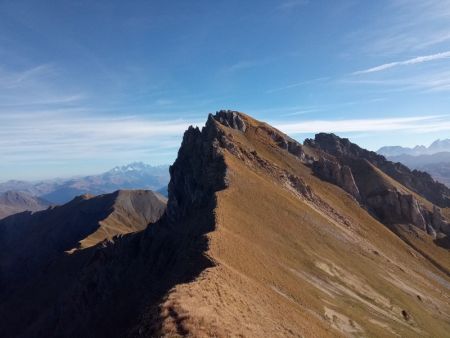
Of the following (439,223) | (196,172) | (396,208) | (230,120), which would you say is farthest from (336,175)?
(196,172)

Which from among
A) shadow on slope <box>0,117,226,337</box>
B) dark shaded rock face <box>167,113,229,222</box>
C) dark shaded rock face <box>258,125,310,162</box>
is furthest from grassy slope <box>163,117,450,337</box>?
dark shaded rock face <box>258,125,310,162</box>

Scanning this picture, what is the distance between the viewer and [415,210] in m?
186

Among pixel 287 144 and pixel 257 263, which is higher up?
pixel 287 144

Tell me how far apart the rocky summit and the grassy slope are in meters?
0.28

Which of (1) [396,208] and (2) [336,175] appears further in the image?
(1) [396,208]

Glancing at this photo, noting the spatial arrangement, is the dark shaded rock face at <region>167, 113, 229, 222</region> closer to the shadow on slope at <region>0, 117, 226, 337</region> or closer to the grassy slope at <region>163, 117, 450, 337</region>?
the shadow on slope at <region>0, 117, 226, 337</region>

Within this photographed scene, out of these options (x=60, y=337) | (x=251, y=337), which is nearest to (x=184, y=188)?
(x=60, y=337)

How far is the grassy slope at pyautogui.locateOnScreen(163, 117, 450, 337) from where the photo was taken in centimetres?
4403

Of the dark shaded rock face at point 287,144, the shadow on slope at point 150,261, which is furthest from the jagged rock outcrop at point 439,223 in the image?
the shadow on slope at point 150,261

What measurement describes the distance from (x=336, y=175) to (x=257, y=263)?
12797 cm

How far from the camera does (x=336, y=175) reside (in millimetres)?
183250

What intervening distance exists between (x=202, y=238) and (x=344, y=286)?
34172 mm

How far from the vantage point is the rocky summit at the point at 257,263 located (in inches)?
1876

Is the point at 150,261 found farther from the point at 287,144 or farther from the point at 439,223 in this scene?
the point at 439,223
